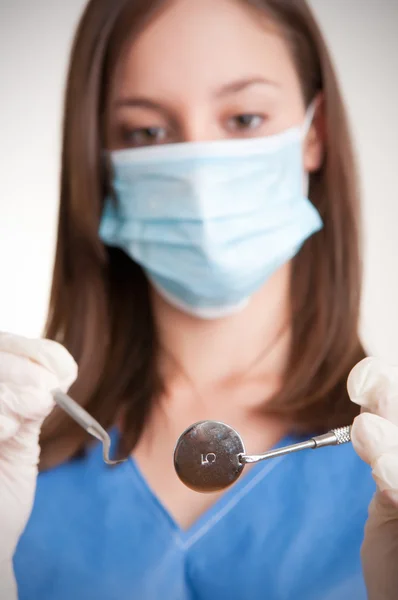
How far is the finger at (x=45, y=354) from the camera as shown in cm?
91

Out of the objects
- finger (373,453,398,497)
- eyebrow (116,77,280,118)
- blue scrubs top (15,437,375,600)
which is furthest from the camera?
eyebrow (116,77,280,118)

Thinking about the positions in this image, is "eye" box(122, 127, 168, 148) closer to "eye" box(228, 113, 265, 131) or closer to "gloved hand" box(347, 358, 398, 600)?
"eye" box(228, 113, 265, 131)

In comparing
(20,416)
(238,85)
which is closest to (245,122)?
(238,85)

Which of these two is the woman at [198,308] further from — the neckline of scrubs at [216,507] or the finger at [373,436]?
the finger at [373,436]

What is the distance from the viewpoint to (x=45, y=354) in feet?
2.98

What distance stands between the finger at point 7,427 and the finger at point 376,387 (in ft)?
1.49

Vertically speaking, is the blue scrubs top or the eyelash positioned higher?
the eyelash

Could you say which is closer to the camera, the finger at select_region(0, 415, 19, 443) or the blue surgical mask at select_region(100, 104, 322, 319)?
the finger at select_region(0, 415, 19, 443)

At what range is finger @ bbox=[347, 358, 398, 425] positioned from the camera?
80cm

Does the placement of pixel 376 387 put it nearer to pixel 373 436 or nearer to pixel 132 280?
pixel 373 436

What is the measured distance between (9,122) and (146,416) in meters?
0.53

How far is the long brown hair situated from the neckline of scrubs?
0.30 feet

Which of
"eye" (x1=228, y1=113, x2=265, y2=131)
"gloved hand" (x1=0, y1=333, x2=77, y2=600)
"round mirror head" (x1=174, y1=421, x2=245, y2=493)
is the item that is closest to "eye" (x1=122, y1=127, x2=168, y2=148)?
"eye" (x1=228, y1=113, x2=265, y2=131)

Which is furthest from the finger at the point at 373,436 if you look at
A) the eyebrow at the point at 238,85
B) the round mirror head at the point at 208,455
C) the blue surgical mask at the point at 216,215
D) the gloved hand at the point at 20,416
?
the eyebrow at the point at 238,85
